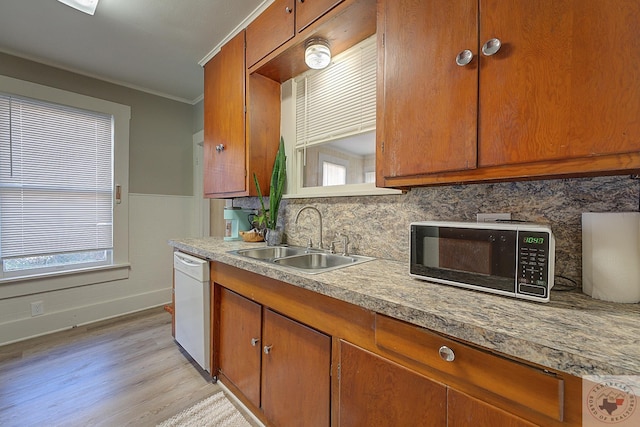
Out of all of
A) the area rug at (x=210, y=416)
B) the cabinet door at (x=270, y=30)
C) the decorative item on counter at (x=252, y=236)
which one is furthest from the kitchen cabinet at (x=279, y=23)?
the area rug at (x=210, y=416)

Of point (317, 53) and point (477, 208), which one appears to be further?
point (317, 53)

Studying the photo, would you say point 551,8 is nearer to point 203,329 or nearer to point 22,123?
point 203,329

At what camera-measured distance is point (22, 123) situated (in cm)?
235

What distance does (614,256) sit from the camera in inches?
30.5

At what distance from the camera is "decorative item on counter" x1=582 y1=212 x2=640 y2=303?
0.75 meters

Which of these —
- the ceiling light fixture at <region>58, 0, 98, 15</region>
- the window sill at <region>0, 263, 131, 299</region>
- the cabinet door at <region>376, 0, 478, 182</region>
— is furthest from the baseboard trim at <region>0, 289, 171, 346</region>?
the cabinet door at <region>376, 0, 478, 182</region>

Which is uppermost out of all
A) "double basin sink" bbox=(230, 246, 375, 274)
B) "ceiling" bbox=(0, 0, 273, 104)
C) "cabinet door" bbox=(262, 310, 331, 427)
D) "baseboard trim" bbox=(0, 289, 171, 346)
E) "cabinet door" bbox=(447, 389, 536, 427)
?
"ceiling" bbox=(0, 0, 273, 104)

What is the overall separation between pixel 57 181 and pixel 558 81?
366 centimetres

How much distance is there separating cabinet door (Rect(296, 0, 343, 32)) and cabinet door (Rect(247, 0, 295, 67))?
6 cm

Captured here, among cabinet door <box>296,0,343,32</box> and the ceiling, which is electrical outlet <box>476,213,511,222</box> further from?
the ceiling

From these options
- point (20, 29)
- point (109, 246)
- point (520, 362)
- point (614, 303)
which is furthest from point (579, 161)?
point (109, 246)

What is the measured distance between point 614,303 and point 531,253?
306mm

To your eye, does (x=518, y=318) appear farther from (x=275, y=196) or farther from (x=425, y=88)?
(x=275, y=196)

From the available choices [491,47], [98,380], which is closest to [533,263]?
[491,47]
